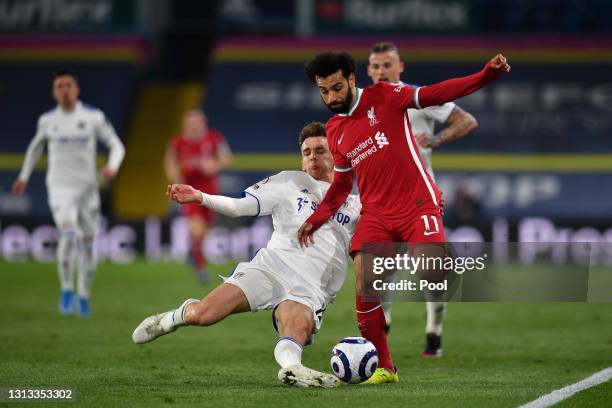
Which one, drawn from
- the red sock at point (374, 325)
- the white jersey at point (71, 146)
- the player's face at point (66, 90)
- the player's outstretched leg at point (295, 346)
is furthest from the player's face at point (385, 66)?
the player's face at point (66, 90)

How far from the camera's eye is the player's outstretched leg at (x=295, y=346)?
7402 millimetres

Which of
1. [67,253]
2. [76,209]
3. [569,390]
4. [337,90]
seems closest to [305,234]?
[337,90]

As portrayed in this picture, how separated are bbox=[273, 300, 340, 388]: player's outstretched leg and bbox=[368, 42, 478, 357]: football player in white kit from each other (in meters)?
1.98

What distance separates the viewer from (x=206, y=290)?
51.0ft

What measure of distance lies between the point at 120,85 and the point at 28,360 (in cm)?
1758

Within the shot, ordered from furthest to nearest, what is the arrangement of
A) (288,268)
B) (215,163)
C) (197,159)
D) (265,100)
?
(265,100) < (197,159) < (215,163) < (288,268)

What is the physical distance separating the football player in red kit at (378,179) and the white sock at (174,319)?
0.82 metres

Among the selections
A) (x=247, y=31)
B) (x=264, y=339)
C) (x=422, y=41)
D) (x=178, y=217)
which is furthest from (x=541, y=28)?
(x=264, y=339)

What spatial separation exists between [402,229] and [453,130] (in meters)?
1.78

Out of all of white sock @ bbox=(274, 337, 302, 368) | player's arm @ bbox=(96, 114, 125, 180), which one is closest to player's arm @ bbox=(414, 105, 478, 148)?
white sock @ bbox=(274, 337, 302, 368)

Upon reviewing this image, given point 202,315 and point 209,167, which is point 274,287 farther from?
point 209,167

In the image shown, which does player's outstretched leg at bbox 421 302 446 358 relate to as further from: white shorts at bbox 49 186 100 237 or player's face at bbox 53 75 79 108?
player's face at bbox 53 75 79 108

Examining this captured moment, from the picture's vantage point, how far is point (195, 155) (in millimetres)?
18250

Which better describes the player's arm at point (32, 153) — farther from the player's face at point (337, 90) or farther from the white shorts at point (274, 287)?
the player's face at point (337, 90)
